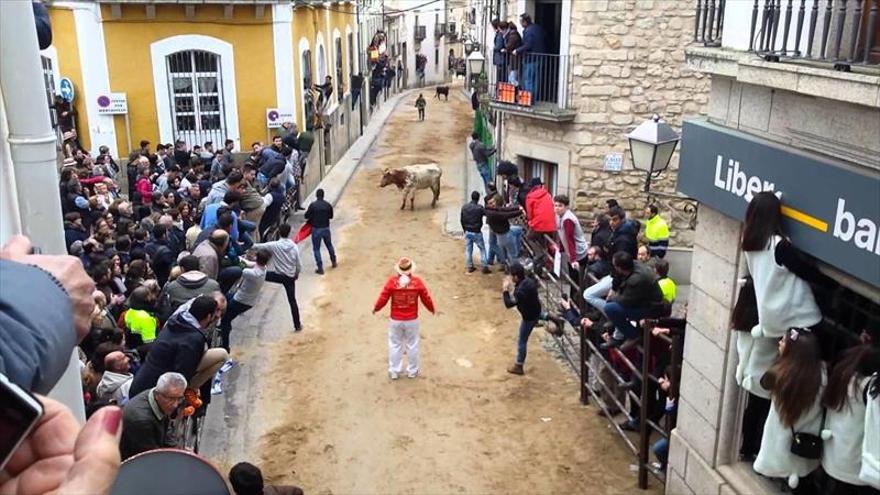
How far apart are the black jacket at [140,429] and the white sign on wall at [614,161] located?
991 cm

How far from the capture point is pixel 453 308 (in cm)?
1239

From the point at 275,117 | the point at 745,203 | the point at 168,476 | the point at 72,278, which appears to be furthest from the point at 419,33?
the point at 72,278

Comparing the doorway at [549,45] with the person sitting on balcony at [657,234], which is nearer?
the person sitting on balcony at [657,234]

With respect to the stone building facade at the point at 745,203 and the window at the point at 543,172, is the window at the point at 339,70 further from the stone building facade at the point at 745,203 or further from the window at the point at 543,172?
the stone building facade at the point at 745,203

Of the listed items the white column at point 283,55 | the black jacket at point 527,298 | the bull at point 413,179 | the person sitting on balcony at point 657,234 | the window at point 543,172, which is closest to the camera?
the black jacket at point 527,298

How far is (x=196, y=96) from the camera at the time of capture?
17.3 m

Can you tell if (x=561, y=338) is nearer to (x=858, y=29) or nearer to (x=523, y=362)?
(x=523, y=362)

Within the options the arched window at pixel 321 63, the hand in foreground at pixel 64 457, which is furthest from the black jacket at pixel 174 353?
the arched window at pixel 321 63

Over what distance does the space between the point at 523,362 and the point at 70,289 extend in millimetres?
8849

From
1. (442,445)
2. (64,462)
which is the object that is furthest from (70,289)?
(442,445)

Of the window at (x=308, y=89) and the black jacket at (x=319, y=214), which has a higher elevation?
the window at (x=308, y=89)

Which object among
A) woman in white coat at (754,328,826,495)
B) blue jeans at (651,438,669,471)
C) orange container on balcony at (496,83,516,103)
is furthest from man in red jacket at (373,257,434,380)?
orange container on balcony at (496,83,516,103)

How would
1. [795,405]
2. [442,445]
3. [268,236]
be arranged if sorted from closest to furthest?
[795,405]
[442,445]
[268,236]

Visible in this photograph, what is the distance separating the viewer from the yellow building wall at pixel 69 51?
16.4m
